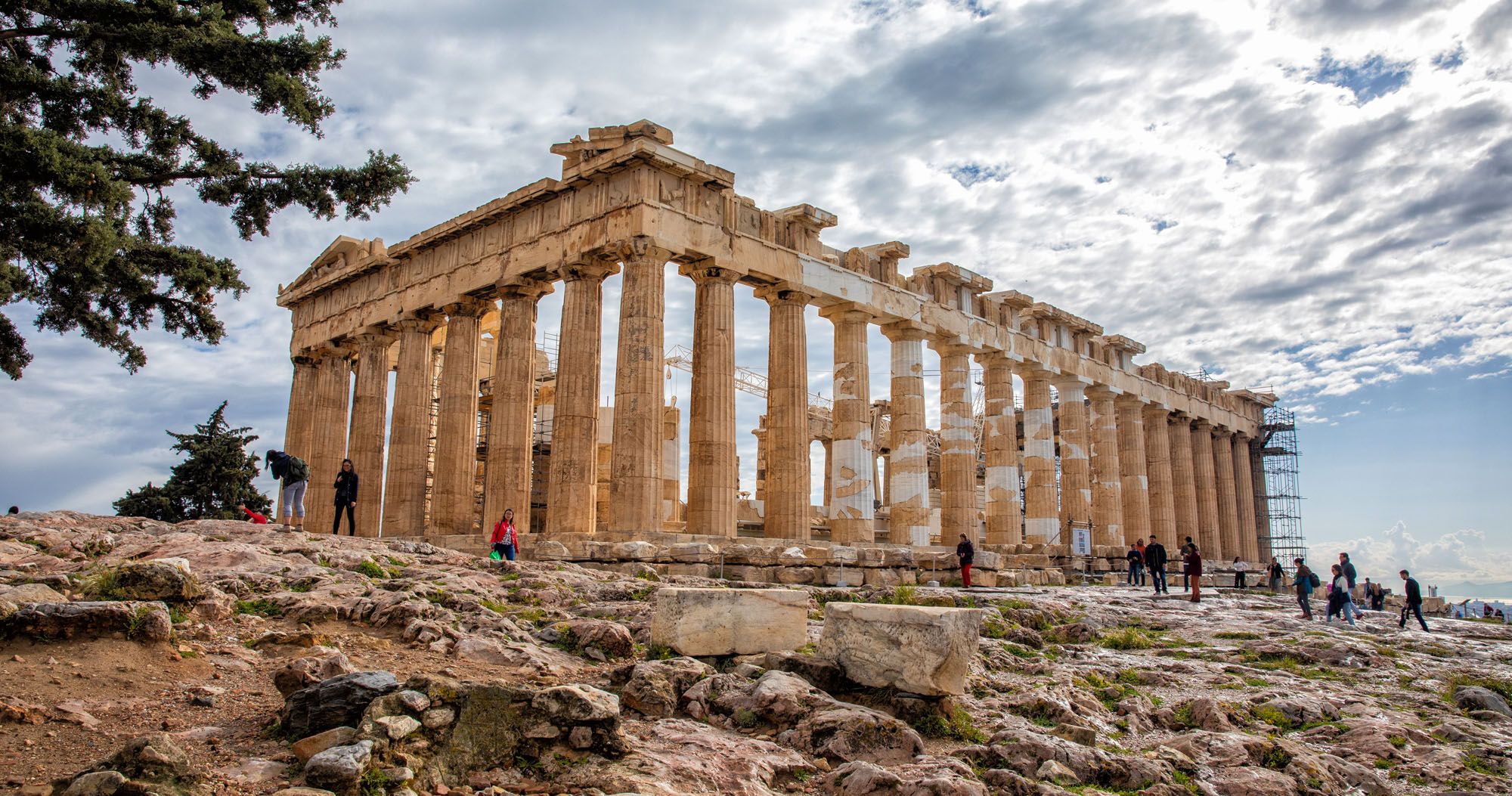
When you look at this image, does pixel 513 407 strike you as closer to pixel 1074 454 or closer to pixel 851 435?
pixel 851 435

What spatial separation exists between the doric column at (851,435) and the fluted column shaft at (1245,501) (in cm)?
2549

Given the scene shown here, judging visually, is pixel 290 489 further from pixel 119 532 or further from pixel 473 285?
pixel 473 285

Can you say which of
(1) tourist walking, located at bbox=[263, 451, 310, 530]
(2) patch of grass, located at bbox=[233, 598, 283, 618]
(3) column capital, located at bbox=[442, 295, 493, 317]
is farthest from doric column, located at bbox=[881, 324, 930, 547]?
(2) patch of grass, located at bbox=[233, 598, 283, 618]

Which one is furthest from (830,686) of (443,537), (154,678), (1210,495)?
(1210,495)

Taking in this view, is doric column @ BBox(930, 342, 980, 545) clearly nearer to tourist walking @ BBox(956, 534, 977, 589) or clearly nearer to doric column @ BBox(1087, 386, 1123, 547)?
doric column @ BBox(1087, 386, 1123, 547)

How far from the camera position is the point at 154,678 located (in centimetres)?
795

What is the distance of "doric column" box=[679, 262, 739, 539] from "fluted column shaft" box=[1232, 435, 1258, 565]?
3074 centimetres

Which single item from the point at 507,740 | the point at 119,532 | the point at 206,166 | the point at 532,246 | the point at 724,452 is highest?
the point at 532,246

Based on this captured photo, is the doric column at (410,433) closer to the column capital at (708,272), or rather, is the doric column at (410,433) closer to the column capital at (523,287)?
the column capital at (523,287)

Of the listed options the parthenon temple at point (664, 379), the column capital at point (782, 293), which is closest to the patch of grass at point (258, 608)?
the parthenon temple at point (664, 379)

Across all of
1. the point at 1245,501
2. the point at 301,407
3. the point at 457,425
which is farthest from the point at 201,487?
the point at 1245,501

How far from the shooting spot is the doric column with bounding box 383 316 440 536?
28562mm

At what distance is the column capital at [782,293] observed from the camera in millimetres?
26812

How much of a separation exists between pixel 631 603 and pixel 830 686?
14.1 ft
